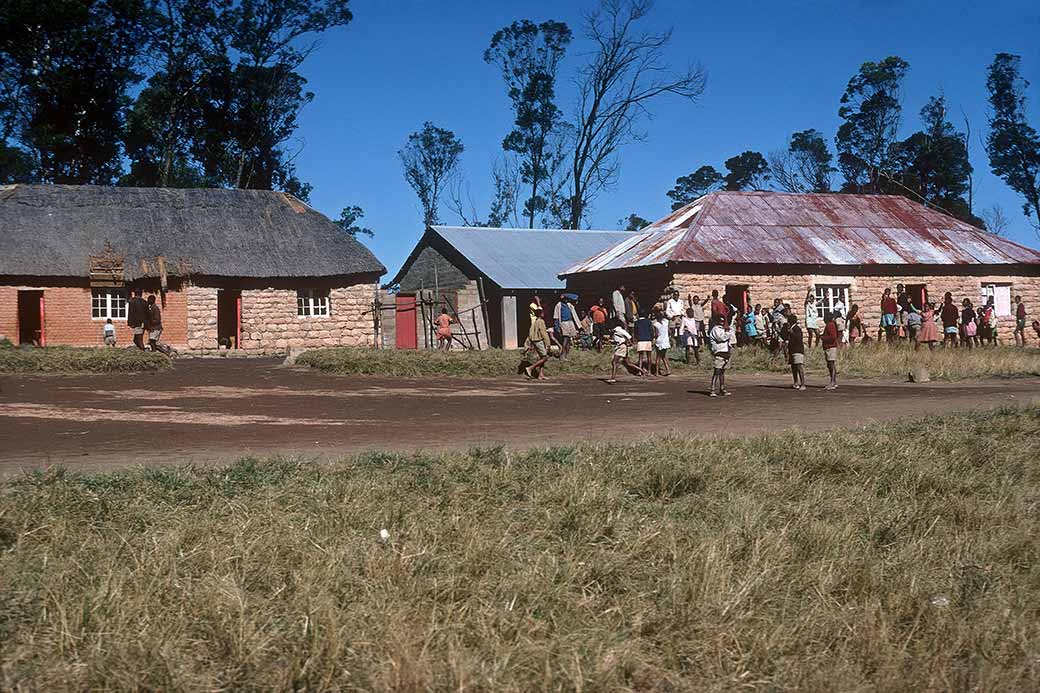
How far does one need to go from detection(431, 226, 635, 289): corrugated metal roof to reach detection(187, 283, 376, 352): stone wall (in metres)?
4.12

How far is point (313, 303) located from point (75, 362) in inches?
589

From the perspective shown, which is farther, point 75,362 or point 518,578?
point 75,362

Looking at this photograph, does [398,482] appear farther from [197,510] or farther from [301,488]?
[197,510]

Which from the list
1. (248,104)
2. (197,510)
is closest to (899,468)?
(197,510)

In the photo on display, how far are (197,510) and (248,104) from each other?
4093 cm

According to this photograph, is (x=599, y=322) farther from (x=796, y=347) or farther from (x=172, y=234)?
(x=172, y=234)

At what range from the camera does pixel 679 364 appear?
75.7 ft

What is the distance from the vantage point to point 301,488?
23.0 feet

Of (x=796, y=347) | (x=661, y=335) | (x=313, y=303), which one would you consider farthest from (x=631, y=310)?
(x=313, y=303)

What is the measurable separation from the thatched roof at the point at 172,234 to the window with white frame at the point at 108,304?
758 millimetres

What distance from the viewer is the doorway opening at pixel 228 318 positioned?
34.1 metres

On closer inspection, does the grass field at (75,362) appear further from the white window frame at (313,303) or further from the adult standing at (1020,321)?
the adult standing at (1020,321)

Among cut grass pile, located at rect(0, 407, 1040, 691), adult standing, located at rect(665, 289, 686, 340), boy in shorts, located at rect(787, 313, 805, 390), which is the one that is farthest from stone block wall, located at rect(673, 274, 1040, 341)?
cut grass pile, located at rect(0, 407, 1040, 691)

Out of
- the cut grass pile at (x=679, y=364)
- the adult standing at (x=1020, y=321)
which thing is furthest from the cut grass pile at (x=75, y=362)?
the adult standing at (x=1020, y=321)
